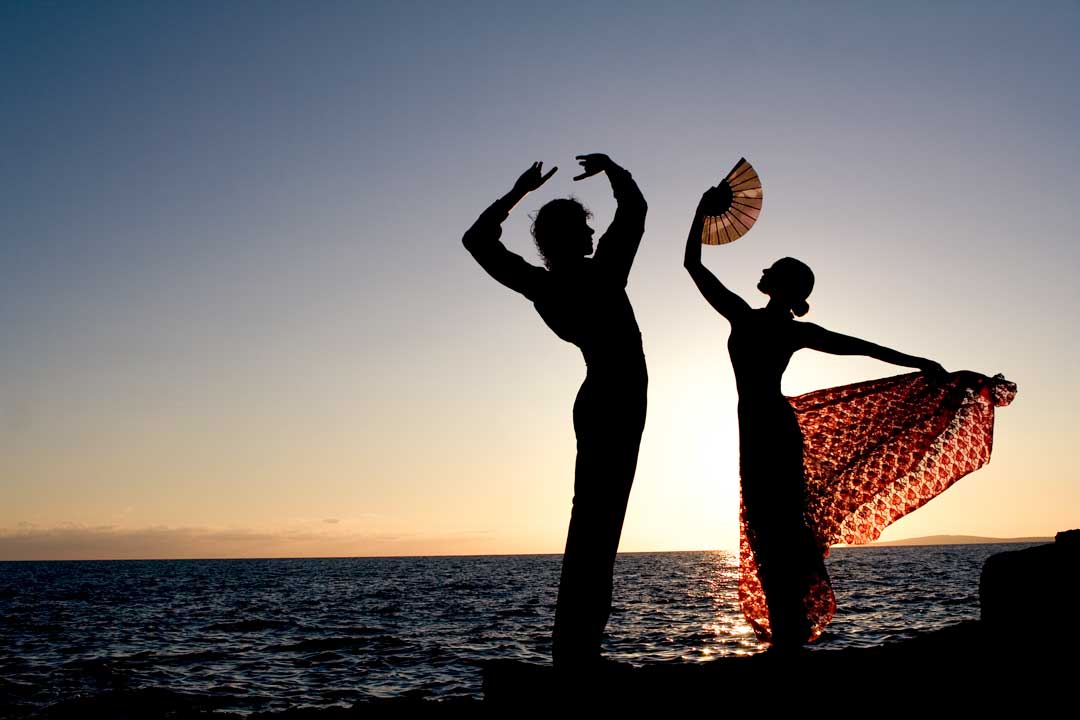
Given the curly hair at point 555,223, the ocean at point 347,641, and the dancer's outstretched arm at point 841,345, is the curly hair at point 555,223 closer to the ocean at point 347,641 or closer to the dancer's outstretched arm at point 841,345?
the dancer's outstretched arm at point 841,345

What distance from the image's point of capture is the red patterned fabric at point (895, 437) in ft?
19.5

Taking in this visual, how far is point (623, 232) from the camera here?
4074mm

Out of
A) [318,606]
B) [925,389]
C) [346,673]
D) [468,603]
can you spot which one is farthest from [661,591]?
[925,389]

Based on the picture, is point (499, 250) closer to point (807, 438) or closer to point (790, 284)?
point (790, 284)

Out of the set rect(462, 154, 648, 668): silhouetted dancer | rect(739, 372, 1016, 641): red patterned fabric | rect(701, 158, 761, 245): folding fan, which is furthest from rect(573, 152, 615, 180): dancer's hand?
rect(739, 372, 1016, 641): red patterned fabric

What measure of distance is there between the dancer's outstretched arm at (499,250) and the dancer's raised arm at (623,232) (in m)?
0.35

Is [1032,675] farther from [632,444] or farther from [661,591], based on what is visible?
[661,591]

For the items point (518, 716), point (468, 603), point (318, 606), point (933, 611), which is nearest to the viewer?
point (518, 716)

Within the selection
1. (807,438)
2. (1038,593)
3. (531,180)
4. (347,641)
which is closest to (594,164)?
(531,180)

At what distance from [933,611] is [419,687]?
18313mm

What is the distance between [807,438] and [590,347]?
2.69m

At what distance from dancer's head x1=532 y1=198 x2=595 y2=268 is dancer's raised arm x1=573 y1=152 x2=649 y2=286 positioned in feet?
0.37

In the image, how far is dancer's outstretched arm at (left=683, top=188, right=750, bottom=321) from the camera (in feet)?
16.2

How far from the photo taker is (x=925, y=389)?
20.4 ft
